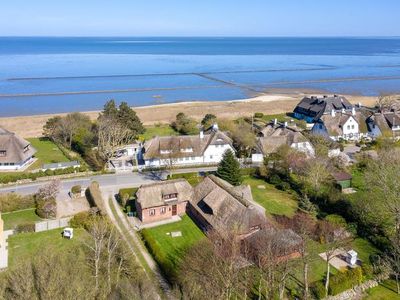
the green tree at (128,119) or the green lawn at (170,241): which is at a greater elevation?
the green tree at (128,119)

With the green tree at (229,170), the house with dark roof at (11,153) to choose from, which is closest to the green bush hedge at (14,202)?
the house with dark roof at (11,153)

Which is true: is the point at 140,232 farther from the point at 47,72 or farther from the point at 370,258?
the point at 47,72

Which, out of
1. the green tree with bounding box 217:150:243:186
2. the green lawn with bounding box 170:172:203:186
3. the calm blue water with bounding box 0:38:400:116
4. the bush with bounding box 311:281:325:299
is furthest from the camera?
the calm blue water with bounding box 0:38:400:116

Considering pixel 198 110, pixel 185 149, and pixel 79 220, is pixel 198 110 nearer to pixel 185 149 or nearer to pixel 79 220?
pixel 185 149

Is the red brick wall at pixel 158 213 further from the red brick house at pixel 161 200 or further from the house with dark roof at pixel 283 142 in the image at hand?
the house with dark roof at pixel 283 142

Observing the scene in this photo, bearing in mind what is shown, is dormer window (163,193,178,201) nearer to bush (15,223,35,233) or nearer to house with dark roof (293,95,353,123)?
bush (15,223,35,233)

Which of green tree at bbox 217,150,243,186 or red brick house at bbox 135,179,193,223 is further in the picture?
green tree at bbox 217,150,243,186

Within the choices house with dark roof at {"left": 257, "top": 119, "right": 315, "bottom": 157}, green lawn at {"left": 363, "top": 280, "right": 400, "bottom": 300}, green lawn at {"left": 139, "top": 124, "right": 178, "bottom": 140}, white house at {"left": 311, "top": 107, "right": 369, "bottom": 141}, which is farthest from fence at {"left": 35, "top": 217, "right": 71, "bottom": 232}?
white house at {"left": 311, "top": 107, "right": 369, "bottom": 141}
